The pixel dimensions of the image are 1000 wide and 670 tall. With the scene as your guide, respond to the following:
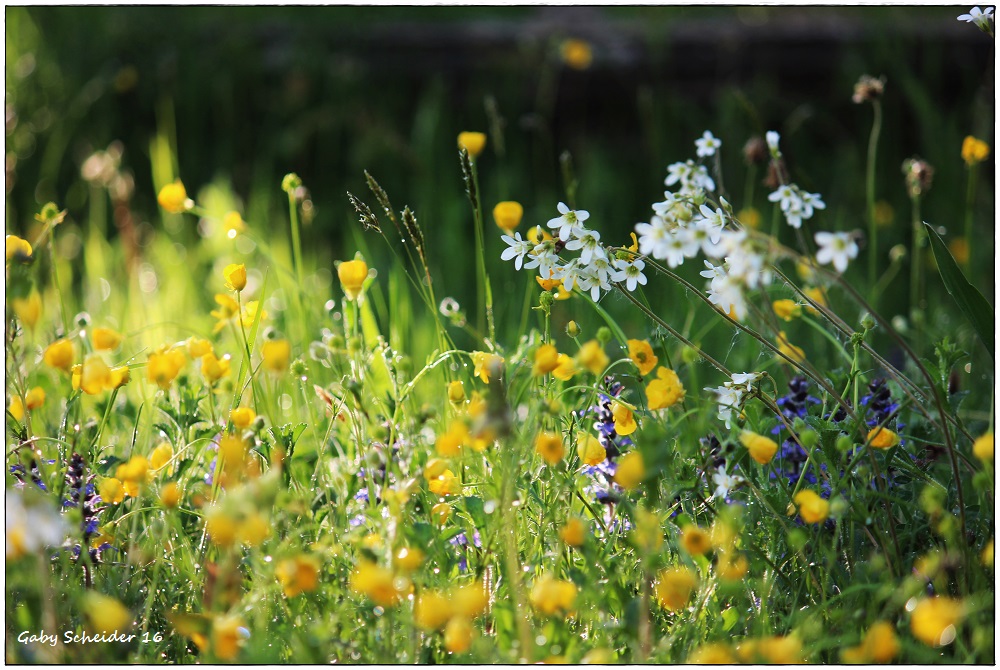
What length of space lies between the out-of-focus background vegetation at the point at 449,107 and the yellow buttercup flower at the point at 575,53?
2.5 inches

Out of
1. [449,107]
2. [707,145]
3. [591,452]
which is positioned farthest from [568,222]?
[449,107]

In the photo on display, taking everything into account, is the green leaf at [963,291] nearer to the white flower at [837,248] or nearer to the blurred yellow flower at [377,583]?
the white flower at [837,248]

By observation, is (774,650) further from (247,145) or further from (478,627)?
(247,145)

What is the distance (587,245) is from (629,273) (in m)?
0.10

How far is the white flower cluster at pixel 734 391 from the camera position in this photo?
128 centimetres

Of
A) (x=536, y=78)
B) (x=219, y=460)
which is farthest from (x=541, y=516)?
(x=536, y=78)

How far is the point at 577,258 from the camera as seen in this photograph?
131 centimetres

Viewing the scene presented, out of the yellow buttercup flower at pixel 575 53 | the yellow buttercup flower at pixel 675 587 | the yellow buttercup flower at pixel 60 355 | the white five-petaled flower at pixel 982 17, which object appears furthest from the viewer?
the yellow buttercup flower at pixel 575 53

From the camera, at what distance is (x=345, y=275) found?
1.37 meters

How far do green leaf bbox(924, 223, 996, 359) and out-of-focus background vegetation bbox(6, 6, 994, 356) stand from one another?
62.6 inches

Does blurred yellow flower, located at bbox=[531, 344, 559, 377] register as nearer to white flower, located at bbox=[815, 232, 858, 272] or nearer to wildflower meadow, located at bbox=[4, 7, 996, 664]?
wildflower meadow, located at bbox=[4, 7, 996, 664]

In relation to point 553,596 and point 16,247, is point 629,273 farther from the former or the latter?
point 16,247

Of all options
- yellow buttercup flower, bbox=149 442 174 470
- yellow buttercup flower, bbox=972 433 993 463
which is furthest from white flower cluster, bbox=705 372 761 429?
yellow buttercup flower, bbox=149 442 174 470

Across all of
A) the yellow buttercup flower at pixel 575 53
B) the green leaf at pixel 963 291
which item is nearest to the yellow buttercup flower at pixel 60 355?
the green leaf at pixel 963 291
